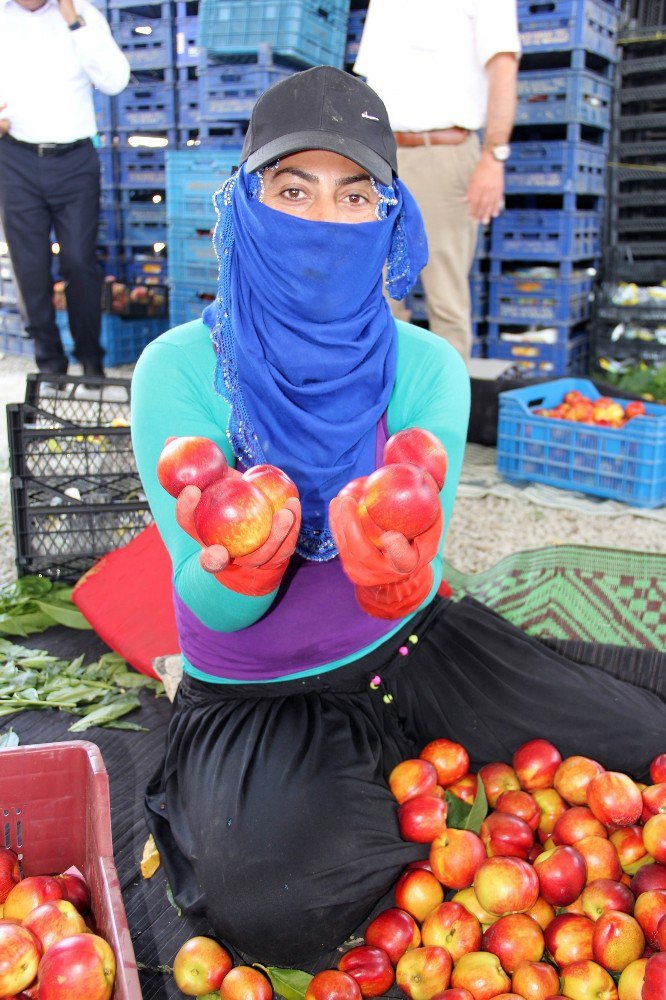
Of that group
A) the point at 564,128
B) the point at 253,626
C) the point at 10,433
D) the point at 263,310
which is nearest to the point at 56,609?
the point at 10,433

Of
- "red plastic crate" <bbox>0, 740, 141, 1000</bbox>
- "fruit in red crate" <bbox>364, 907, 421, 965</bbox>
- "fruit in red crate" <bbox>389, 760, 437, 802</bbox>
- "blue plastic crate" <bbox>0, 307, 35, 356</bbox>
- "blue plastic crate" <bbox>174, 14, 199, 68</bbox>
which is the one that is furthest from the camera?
"blue plastic crate" <bbox>0, 307, 35, 356</bbox>

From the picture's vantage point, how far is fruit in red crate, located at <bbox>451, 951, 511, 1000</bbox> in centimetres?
143

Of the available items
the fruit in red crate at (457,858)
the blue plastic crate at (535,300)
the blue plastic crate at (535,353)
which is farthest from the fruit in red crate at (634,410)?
the fruit in red crate at (457,858)

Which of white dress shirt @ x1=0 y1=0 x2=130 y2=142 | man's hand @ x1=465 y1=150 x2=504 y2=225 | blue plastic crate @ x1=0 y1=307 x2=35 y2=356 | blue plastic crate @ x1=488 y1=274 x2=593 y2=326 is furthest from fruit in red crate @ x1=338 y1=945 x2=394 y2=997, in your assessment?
blue plastic crate @ x1=0 y1=307 x2=35 y2=356

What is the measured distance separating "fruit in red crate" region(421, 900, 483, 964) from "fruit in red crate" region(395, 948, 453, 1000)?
41mm

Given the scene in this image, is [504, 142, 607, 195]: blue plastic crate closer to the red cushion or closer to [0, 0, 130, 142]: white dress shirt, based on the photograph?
[0, 0, 130, 142]: white dress shirt

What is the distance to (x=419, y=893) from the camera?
1.66m

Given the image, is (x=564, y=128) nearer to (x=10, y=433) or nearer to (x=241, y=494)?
(x=10, y=433)

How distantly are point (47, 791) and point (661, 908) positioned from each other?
3.38 feet

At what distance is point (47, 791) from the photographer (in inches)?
57.9

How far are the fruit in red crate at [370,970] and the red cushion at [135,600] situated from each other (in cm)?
121

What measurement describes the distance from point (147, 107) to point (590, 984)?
763cm

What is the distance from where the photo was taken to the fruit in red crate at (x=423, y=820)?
5.64 ft

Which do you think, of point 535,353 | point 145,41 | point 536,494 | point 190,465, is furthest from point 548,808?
point 145,41
